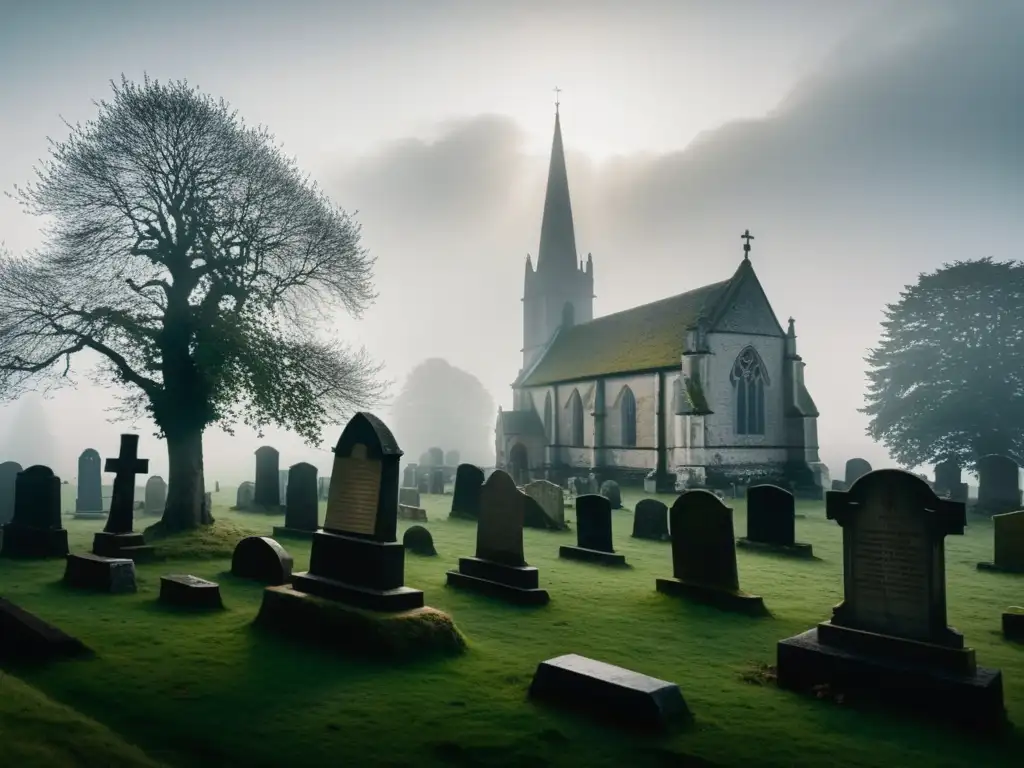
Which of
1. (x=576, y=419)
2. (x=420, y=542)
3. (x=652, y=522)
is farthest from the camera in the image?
(x=576, y=419)

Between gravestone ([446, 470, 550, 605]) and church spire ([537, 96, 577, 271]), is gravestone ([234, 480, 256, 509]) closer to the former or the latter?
gravestone ([446, 470, 550, 605])

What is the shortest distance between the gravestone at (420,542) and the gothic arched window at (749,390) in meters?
18.3

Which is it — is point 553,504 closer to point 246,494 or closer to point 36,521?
point 246,494

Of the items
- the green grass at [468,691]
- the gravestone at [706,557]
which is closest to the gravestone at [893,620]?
the green grass at [468,691]

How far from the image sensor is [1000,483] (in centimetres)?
2005

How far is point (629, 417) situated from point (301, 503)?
63.1 ft

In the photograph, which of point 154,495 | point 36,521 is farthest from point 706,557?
point 154,495

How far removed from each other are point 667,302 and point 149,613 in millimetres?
28926

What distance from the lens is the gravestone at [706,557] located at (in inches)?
357

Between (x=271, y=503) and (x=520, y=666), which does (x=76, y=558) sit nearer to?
(x=520, y=666)

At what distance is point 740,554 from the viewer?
13633 mm

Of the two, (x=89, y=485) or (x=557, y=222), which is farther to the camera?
(x=557, y=222)

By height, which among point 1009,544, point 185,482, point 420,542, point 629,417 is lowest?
point 420,542

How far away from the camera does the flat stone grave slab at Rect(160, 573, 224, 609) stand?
8609 mm
